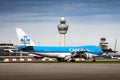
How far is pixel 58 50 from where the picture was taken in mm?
100625

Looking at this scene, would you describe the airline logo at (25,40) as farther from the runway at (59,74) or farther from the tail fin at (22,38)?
the runway at (59,74)

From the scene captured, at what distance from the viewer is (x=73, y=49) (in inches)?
4028

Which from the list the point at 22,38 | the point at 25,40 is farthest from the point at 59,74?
the point at 25,40

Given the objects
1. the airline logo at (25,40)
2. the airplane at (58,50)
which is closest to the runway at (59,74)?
the airplane at (58,50)

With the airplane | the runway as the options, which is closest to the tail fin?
the airplane

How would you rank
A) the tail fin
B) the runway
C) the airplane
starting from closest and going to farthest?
the runway
the airplane
the tail fin

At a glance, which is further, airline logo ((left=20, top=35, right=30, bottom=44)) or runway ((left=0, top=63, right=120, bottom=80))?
airline logo ((left=20, top=35, right=30, bottom=44))

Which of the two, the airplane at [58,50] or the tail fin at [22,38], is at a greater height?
the tail fin at [22,38]

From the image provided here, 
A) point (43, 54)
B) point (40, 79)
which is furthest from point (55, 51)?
point (40, 79)

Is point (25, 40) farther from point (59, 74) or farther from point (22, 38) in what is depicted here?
point (59, 74)

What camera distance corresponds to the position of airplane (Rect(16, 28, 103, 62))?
99.1 meters

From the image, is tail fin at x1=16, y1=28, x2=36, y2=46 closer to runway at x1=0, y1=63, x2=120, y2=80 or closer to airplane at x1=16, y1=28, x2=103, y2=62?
airplane at x1=16, y1=28, x2=103, y2=62

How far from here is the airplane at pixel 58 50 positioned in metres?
99.1

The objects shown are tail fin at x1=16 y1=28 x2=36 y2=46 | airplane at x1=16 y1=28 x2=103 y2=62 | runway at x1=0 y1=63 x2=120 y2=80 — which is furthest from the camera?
tail fin at x1=16 y1=28 x2=36 y2=46
